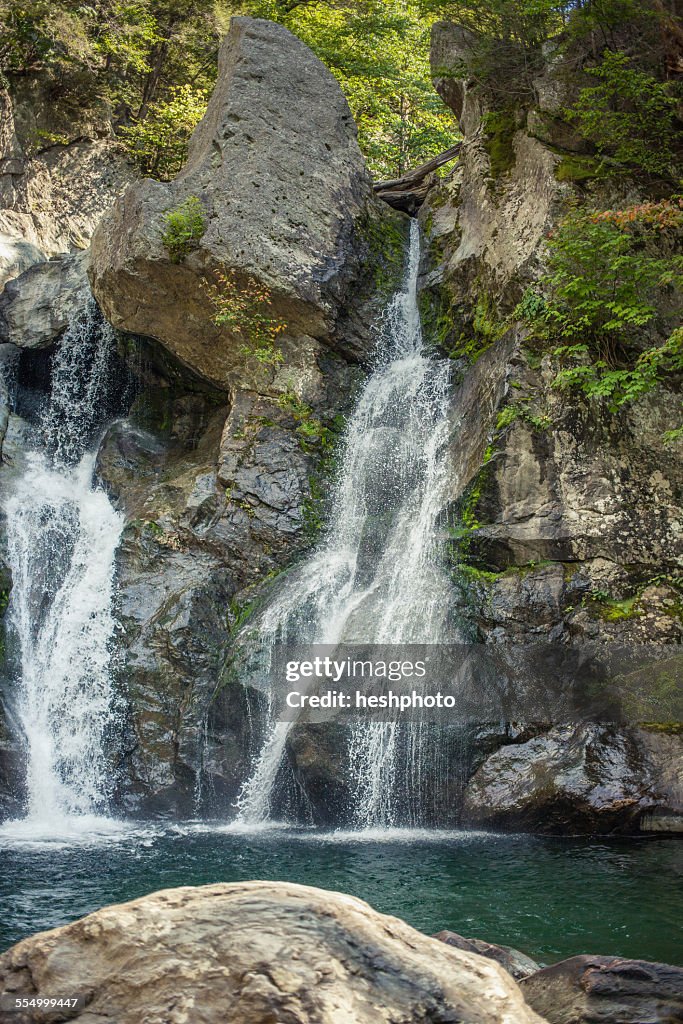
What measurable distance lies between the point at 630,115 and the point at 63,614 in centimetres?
1024

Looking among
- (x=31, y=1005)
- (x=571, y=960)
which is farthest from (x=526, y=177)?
(x=31, y=1005)

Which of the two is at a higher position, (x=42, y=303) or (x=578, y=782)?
(x=42, y=303)

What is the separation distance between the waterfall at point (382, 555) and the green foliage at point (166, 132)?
8.70m

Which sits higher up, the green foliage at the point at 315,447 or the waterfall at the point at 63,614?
the green foliage at the point at 315,447

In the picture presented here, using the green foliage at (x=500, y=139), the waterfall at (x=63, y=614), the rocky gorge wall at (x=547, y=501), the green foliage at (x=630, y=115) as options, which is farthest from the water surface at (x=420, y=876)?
the green foliage at (x=500, y=139)

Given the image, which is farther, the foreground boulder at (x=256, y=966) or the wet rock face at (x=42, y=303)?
the wet rock face at (x=42, y=303)

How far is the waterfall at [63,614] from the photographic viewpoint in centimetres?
1023

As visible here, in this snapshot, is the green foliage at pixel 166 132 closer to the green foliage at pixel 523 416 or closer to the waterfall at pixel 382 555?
the waterfall at pixel 382 555

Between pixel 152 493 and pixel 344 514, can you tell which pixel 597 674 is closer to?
pixel 344 514

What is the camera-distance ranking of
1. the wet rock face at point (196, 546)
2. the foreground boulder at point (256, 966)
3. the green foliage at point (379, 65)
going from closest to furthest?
the foreground boulder at point (256, 966), the wet rock face at point (196, 546), the green foliage at point (379, 65)

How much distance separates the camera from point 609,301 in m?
10.8

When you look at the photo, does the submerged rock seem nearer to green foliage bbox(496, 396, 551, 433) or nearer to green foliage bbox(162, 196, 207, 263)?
green foliage bbox(496, 396, 551, 433)

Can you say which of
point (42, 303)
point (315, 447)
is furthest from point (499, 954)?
point (42, 303)

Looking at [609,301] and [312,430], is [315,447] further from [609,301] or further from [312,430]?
[609,301]
